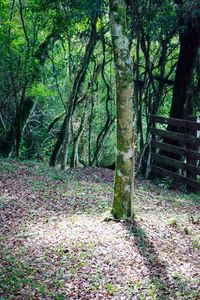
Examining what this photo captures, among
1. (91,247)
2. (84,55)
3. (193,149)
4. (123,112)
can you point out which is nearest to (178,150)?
(193,149)

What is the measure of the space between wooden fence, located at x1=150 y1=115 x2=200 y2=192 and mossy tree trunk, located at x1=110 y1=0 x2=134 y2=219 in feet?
13.2

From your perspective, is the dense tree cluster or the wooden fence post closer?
the wooden fence post

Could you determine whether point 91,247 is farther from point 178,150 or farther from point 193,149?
Result: point 178,150

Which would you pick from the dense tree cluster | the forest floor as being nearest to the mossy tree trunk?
the forest floor

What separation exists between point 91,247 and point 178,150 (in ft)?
19.5

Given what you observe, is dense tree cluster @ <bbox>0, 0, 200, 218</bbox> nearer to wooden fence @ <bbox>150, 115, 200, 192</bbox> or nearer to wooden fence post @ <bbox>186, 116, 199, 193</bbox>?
wooden fence @ <bbox>150, 115, 200, 192</bbox>

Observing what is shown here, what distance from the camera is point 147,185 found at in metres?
11.8

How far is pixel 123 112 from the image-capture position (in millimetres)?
6652

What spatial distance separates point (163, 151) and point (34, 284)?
28.4ft

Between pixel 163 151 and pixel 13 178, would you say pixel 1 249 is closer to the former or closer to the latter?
pixel 13 178

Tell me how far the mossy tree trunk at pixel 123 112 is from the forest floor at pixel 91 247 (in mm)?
433

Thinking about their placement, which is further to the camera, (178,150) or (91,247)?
(178,150)

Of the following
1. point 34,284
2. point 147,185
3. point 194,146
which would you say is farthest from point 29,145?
point 34,284

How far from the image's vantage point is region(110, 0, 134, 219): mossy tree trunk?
6496 millimetres
